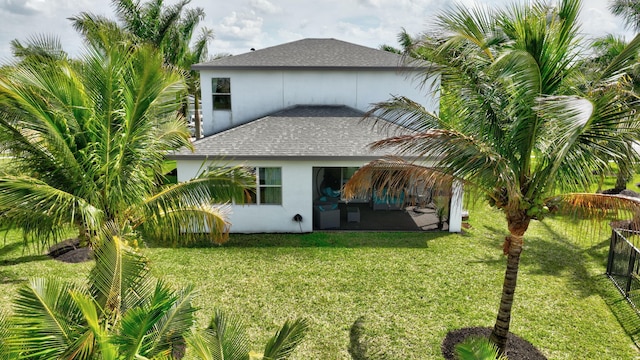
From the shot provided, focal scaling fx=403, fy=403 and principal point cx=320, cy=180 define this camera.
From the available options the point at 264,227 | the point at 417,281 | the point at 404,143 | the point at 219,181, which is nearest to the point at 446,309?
the point at 417,281

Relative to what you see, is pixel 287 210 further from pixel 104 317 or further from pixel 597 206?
pixel 597 206

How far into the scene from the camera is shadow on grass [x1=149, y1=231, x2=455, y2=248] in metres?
13.3

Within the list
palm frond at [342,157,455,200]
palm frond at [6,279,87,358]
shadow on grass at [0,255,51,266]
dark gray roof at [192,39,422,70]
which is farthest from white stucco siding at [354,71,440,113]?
palm frond at [6,279,87,358]

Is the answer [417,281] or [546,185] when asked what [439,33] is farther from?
[417,281]

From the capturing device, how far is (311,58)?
18.5m

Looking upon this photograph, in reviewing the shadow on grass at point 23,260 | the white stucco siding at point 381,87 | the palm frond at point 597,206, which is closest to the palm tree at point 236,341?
the palm frond at point 597,206

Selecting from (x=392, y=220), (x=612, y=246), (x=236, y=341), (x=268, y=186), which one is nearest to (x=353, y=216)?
(x=392, y=220)

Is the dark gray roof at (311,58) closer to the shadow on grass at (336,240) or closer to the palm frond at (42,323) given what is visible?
the shadow on grass at (336,240)

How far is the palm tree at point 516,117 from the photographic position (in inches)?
226

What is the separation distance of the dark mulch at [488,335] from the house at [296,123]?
6174mm

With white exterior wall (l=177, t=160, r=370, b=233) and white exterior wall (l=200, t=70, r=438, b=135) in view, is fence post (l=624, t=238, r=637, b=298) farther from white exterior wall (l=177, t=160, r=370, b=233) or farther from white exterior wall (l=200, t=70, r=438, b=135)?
white exterior wall (l=200, t=70, r=438, b=135)

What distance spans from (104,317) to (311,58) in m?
15.2

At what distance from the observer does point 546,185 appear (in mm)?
6363

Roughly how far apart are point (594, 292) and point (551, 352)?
11.6 feet
